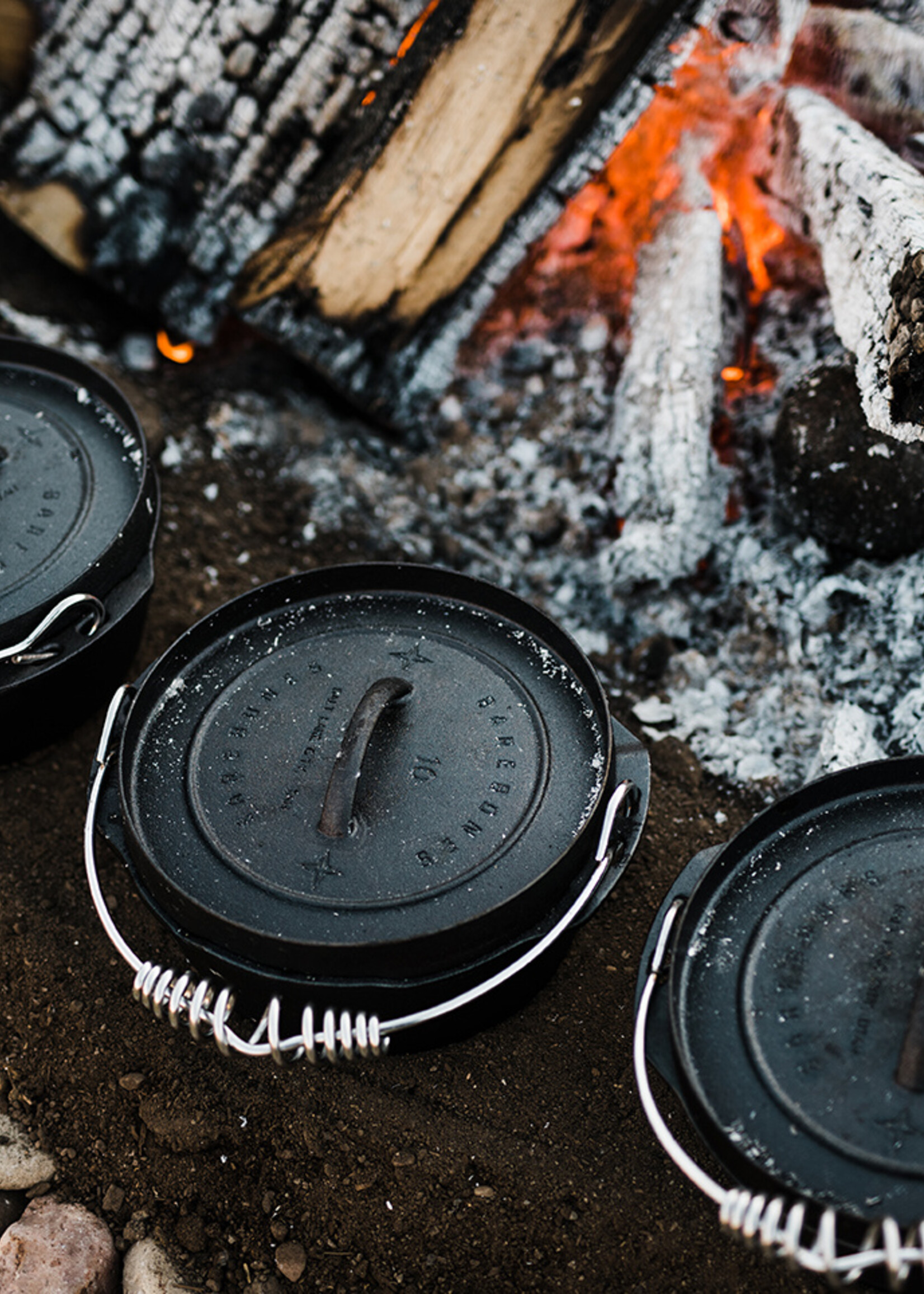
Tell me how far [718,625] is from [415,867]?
1.16 meters

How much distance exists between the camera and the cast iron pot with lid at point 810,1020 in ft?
3.29

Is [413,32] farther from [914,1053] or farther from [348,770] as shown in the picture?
[914,1053]

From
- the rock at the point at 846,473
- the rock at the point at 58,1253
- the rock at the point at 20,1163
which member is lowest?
the rock at the point at 20,1163

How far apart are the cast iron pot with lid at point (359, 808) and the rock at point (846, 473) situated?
0.87 metres

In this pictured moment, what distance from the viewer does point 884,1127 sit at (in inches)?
40.5

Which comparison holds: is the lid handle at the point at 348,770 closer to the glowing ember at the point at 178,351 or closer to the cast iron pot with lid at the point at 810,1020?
the cast iron pot with lid at the point at 810,1020

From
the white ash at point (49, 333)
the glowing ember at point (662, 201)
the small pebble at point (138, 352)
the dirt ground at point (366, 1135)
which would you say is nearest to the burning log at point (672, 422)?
the glowing ember at point (662, 201)

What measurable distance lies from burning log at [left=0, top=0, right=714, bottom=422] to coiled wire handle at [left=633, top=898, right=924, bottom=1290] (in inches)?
76.7

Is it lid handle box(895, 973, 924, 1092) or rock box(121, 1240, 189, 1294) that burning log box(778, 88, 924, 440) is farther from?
rock box(121, 1240, 189, 1294)

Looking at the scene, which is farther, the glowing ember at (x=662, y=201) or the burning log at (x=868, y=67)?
the glowing ember at (x=662, y=201)

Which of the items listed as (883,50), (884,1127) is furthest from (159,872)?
(883,50)

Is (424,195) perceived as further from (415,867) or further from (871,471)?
(415,867)

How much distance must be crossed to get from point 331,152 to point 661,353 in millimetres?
909

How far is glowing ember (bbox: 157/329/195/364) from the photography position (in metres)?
2.69
